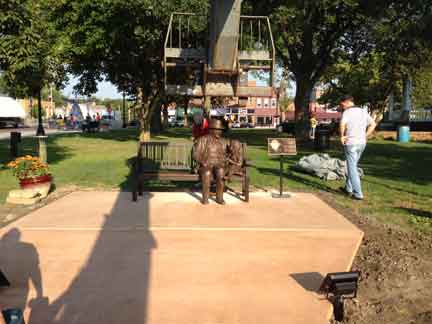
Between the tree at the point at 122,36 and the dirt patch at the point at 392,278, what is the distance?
1271 cm

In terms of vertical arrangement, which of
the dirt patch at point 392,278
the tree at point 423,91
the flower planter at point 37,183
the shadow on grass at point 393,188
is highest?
the tree at point 423,91

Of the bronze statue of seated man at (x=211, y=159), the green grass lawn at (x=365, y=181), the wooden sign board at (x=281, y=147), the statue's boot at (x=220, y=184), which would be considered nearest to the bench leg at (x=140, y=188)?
the green grass lawn at (x=365, y=181)

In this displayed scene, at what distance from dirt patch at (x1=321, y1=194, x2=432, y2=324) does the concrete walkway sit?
0.22 metres

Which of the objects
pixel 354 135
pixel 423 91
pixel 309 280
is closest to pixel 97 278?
pixel 309 280

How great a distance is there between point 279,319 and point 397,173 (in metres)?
9.49

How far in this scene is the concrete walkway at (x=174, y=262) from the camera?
3.32 m

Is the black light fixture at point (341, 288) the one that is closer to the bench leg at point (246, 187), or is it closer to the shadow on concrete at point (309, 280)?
the shadow on concrete at point (309, 280)

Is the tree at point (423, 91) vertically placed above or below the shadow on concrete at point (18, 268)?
above

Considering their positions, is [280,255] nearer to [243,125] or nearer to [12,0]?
[12,0]

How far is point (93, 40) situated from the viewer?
62.1 feet

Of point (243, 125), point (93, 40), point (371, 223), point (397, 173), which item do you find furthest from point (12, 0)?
point (243, 125)

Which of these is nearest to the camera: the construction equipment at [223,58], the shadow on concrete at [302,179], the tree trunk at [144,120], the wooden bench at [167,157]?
the construction equipment at [223,58]

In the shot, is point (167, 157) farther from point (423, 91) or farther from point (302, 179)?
point (423, 91)

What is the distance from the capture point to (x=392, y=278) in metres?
4.05
